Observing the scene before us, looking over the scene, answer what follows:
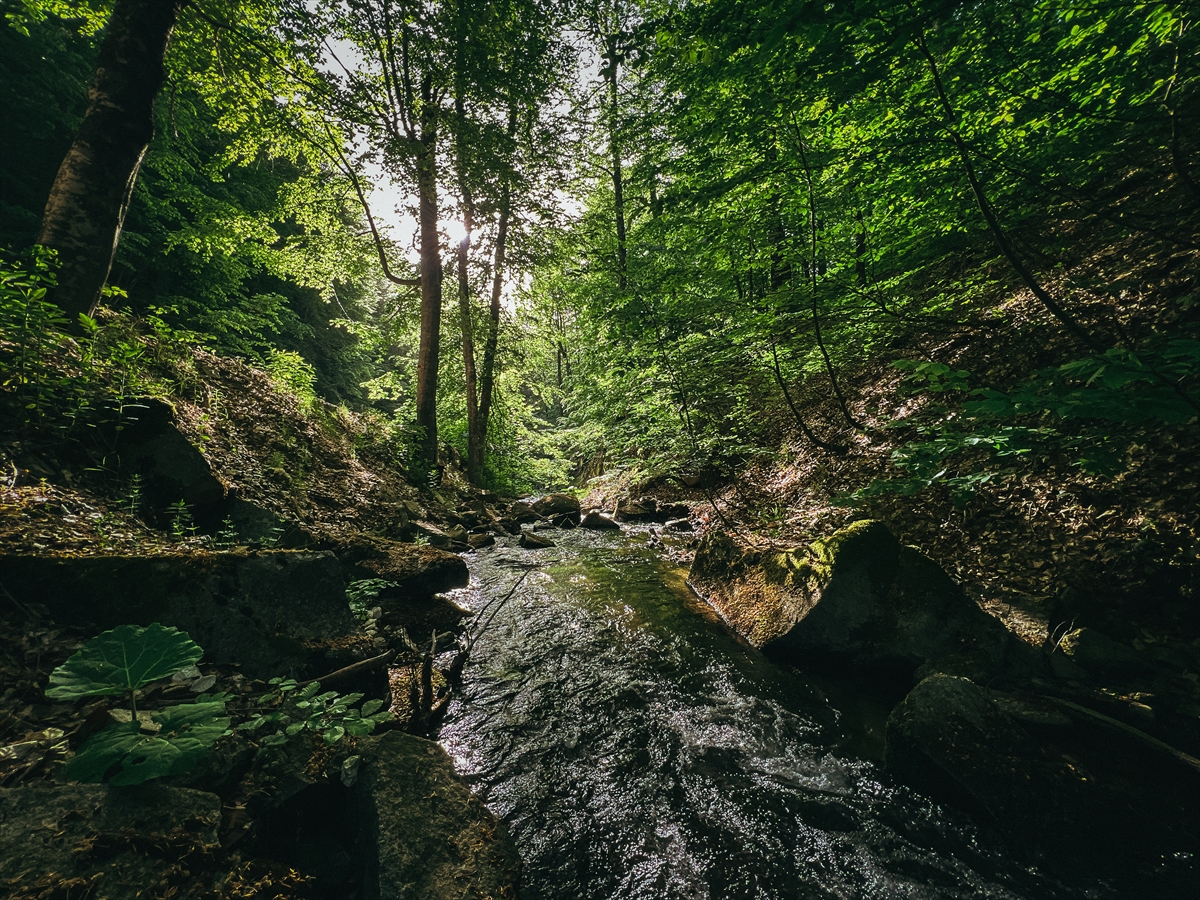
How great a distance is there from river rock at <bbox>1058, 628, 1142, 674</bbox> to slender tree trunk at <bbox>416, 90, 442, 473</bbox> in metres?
11.1

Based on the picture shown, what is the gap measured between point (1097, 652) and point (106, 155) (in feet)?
32.7

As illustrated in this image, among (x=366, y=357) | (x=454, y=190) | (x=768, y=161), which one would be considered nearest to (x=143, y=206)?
(x=454, y=190)

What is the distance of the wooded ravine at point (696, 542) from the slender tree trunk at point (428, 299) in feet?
2.47

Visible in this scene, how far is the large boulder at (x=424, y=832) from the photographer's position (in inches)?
76.2

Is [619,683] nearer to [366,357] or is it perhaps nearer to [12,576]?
[12,576]

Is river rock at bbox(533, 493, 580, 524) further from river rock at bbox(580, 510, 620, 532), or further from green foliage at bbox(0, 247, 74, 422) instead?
green foliage at bbox(0, 247, 74, 422)

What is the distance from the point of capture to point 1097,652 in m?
3.29

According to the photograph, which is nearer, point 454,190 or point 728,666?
point 728,666

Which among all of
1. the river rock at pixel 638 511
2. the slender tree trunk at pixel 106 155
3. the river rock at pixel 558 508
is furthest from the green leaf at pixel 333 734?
the river rock at pixel 558 508

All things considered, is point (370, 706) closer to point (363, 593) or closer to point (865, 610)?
point (363, 593)

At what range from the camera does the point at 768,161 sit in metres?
5.69

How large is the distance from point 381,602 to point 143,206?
51.4 feet

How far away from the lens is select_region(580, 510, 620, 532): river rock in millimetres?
10734

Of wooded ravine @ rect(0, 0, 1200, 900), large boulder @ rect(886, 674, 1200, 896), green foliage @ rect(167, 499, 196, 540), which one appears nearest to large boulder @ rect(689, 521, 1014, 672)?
wooded ravine @ rect(0, 0, 1200, 900)
